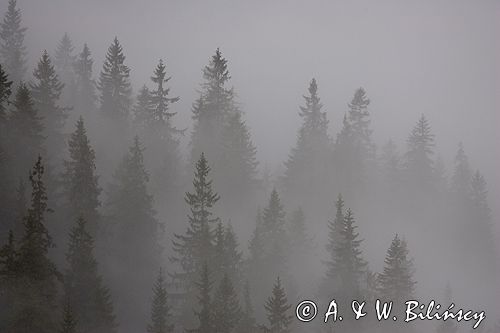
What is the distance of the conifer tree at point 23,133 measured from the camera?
40531mm

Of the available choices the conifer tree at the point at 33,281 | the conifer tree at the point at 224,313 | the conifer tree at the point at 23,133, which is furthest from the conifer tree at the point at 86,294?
the conifer tree at the point at 23,133

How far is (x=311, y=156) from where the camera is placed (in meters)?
64.8

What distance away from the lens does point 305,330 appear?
45.6 meters

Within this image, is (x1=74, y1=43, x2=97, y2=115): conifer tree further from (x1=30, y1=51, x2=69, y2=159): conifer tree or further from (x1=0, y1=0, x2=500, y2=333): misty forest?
(x1=30, y1=51, x2=69, y2=159): conifer tree

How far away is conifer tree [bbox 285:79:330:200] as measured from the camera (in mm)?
64500

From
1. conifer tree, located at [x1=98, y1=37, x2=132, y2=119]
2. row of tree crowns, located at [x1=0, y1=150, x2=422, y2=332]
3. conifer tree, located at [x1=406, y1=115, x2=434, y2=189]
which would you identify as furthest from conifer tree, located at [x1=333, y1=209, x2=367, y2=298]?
conifer tree, located at [x1=98, y1=37, x2=132, y2=119]

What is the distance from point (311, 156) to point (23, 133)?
37.8 m

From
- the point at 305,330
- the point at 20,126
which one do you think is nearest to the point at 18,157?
the point at 20,126

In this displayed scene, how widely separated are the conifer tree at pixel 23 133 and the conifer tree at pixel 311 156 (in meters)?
33.8

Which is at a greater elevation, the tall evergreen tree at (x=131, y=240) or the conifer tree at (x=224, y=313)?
the tall evergreen tree at (x=131, y=240)

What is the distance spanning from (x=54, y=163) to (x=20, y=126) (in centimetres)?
1148

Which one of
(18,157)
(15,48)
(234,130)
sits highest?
(15,48)

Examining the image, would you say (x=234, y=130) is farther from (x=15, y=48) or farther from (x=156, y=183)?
(x=15, y=48)

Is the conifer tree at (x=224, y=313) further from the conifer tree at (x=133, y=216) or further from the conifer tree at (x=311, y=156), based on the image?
the conifer tree at (x=311, y=156)
